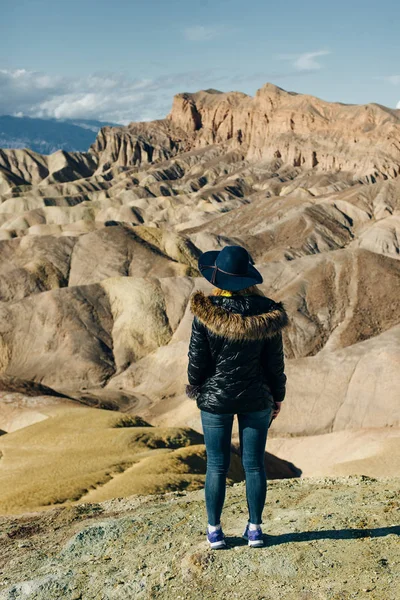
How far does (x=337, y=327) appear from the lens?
47688mm

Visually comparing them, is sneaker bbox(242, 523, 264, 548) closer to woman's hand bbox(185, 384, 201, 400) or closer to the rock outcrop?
the rock outcrop

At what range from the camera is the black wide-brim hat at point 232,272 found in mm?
5997

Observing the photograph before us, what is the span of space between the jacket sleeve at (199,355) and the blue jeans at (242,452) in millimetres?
410

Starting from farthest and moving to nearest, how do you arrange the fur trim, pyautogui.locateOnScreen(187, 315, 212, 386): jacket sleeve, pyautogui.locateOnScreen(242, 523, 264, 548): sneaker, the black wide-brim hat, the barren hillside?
the barren hillside < pyautogui.locateOnScreen(242, 523, 264, 548): sneaker < the black wide-brim hat < pyautogui.locateOnScreen(187, 315, 212, 386): jacket sleeve < the fur trim

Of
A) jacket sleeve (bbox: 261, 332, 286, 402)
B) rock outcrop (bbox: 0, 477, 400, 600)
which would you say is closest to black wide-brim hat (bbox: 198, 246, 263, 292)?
jacket sleeve (bbox: 261, 332, 286, 402)

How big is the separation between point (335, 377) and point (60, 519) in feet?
89.7

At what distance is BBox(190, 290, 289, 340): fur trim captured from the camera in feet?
18.8

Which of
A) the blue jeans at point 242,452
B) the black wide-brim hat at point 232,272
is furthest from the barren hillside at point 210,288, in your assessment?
the black wide-brim hat at point 232,272

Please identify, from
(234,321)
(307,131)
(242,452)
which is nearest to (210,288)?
(242,452)

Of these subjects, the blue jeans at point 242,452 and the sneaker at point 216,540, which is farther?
the sneaker at point 216,540

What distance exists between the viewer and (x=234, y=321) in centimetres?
575

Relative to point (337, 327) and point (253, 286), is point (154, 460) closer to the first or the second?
point (253, 286)

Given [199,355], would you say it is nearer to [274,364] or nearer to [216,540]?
[274,364]

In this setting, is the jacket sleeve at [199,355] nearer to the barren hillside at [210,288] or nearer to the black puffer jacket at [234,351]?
the black puffer jacket at [234,351]
